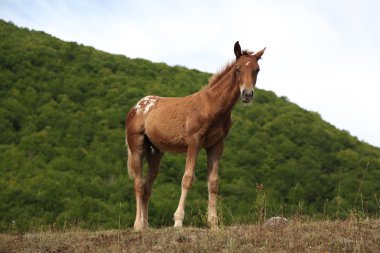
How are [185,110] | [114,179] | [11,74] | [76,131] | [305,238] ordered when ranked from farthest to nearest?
[11,74]
[76,131]
[114,179]
[185,110]
[305,238]

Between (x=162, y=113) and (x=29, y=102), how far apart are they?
64.7 feet

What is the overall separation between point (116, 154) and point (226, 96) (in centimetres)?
1589

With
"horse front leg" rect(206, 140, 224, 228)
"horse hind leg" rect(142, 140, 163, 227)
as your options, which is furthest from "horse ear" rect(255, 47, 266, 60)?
"horse hind leg" rect(142, 140, 163, 227)

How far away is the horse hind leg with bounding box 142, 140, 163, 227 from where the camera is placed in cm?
1155

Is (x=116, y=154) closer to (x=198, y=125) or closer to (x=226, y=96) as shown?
(x=198, y=125)

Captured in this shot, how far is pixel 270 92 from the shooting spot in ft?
→ 117

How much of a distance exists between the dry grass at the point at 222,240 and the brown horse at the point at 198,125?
0.97 metres

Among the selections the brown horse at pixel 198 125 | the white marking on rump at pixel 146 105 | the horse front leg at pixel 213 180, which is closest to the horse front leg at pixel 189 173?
the brown horse at pixel 198 125

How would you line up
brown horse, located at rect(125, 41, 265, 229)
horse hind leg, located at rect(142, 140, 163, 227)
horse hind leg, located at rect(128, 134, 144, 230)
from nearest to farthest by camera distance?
brown horse, located at rect(125, 41, 265, 229) → horse hind leg, located at rect(128, 134, 144, 230) → horse hind leg, located at rect(142, 140, 163, 227)

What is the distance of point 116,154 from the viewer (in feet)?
82.7

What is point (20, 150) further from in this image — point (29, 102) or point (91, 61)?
point (91, 61)

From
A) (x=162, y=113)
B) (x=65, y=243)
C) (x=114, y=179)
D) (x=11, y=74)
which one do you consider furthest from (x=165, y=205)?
(x=11, y=74)

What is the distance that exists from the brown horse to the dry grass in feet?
3.17

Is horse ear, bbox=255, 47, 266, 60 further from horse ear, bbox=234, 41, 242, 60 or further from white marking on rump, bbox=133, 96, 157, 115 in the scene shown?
white marking on rump, bbox=133, 96, 157, 115
